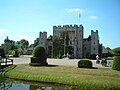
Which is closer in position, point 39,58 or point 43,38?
point 39,58

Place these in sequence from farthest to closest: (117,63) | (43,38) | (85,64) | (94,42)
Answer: (43,38) → (94,42) → (85,64) → (117,63)

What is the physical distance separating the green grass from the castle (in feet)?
146

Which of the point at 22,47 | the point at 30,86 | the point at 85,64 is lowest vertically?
the point at 30,86

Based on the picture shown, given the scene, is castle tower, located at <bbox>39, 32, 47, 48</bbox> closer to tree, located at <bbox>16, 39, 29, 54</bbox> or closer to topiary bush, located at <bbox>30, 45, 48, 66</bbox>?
tree, located at <bbox>16, 39, 29, 54</bbox>

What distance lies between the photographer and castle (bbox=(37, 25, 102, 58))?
76.6 meters

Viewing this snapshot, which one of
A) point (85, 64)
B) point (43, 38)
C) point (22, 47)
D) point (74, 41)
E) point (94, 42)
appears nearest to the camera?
point (85, 64)

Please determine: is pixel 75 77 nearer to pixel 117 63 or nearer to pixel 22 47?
pixel 117 63

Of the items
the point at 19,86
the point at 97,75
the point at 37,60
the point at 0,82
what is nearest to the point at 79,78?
the point at 97,75

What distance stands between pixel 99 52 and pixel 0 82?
184ft

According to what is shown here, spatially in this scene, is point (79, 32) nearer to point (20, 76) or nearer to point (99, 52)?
point (99, 52)

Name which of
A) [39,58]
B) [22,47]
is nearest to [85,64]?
[39,58]

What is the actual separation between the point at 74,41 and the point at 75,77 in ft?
172

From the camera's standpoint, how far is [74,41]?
7912 cm

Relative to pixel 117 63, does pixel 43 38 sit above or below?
above
